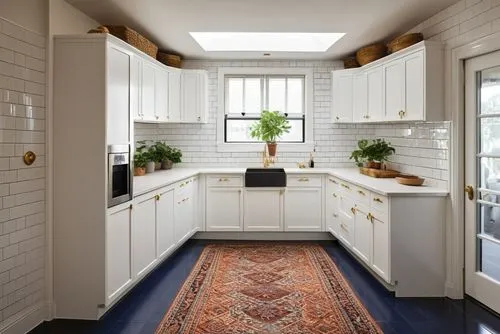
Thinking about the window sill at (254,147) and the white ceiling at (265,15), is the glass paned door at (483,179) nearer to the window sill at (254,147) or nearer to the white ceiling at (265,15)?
the white ceiling at (265,15)

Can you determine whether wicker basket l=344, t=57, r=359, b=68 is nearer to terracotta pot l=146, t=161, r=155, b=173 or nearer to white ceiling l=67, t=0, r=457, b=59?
white ceiling l=67, t=0, r=457, b=59

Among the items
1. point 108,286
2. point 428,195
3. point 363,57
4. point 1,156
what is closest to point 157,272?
point 108,286

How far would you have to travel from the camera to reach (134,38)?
4676 mm

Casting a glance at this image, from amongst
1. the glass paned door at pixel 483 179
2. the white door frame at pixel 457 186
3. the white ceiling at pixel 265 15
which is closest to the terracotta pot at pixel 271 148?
the white ceiling at pixel 265 15

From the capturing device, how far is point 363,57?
5676mm

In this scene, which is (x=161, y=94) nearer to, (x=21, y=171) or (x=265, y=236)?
(x=265, y=236)

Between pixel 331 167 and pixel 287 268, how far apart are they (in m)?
2.30

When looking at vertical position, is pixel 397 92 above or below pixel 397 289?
above

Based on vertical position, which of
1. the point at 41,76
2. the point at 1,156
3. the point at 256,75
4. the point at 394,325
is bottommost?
the point at 394,325

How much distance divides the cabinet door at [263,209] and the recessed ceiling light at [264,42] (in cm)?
201

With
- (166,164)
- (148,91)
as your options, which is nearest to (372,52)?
(148,91)

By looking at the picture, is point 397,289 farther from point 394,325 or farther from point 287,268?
point 287,268

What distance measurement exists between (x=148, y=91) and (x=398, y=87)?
2.87 m

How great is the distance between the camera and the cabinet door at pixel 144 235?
13.0 feet
